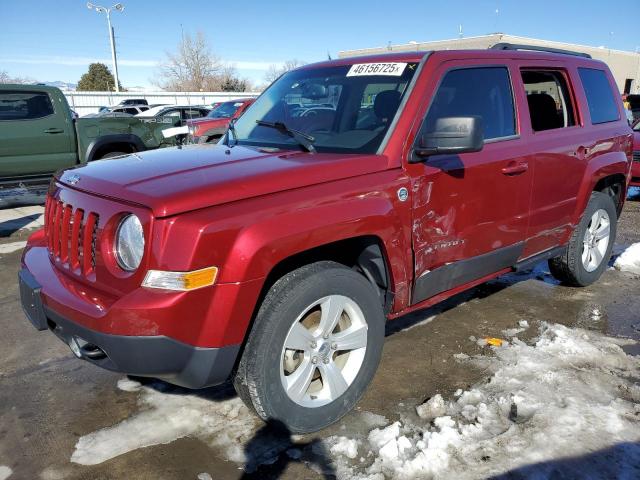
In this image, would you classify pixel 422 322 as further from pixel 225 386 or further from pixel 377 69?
pixel 377 69

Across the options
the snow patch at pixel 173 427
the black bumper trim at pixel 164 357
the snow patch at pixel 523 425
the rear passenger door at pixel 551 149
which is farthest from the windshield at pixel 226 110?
the black bumper trim at pixel 164 357

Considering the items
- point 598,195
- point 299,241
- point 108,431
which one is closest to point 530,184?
point 598,195

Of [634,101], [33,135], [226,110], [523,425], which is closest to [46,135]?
[33,135]

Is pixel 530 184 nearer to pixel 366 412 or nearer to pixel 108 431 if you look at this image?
pixel 366 412

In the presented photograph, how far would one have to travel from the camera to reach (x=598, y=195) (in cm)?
470

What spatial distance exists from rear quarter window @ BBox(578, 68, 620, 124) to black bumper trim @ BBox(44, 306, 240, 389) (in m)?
3.79

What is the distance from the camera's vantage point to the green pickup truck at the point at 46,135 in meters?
8.35

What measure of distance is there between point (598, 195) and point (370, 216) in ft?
9.84

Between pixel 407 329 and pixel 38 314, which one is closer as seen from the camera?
pixel 38 314

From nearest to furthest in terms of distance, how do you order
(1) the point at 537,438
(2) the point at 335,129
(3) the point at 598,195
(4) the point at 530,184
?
(1) the point at 537,438 → (2) the point at 335,129 → (4) the point at 530,184 → (3) the point at 598,195

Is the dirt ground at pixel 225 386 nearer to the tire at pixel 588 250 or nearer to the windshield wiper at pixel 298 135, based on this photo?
the tire at pixel 588 250

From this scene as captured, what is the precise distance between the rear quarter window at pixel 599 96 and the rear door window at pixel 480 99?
1259mm

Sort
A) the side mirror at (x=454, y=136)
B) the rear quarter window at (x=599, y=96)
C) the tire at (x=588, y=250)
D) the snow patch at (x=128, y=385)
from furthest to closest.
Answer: the tire at (x=588, y=250) → the rear quarter window at (x=599, y=96) → the snow patch at (x=128, y=385) → the side mirror at (x=454, y=136)

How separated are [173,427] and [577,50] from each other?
39408 millimetres
